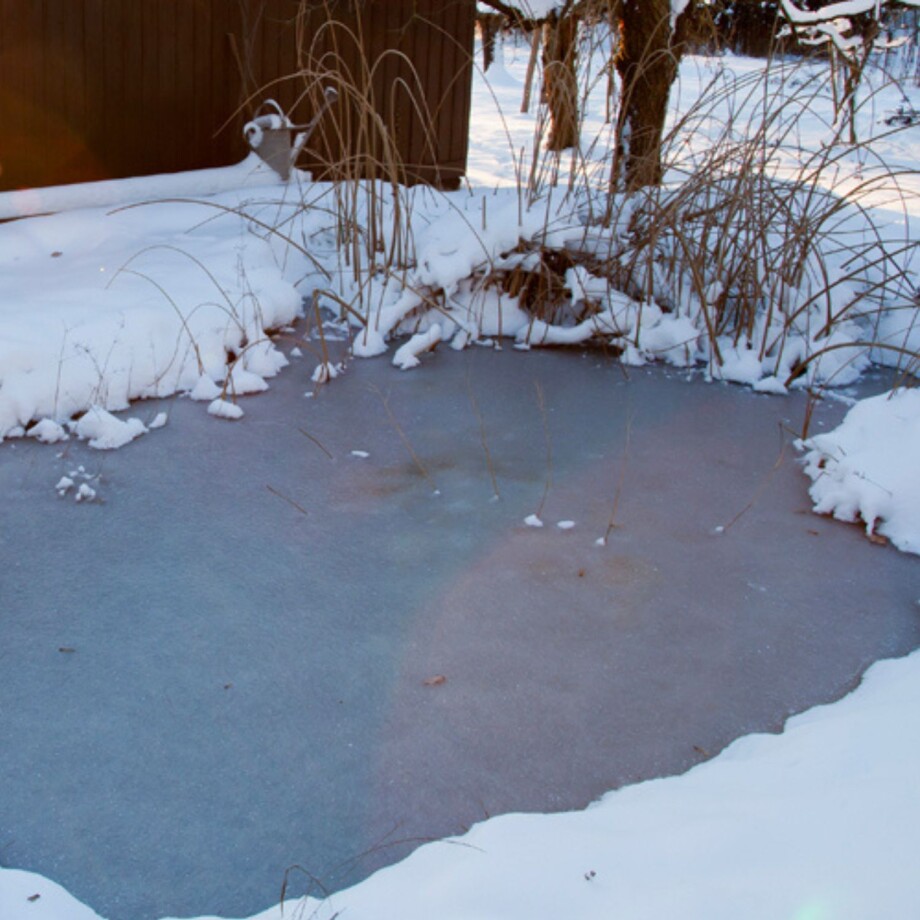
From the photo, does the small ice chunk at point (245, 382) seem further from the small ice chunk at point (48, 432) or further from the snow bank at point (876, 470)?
the snow bank at point (876, 470)

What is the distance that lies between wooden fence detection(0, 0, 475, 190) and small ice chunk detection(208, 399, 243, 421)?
5.35ft

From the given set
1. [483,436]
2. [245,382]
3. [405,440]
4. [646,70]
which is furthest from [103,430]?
[646,70]

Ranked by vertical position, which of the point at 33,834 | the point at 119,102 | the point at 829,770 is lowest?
the point at 33,834

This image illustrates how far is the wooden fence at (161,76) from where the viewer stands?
5230 millimetres

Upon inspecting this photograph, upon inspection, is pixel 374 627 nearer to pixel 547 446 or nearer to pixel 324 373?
pixel 547 446

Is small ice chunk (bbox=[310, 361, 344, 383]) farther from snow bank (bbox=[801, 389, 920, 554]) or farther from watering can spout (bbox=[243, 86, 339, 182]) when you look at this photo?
watering can spout (bbox=[243, 86, 339, 182])

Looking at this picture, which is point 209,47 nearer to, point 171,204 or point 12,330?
point 171,204

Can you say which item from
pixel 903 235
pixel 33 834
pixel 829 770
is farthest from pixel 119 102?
→ pixel 829 770

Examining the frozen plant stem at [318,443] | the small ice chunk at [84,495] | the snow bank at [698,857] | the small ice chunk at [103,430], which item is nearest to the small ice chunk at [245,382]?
the frozen plant stem at [318,443]

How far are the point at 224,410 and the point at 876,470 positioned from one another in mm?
1886

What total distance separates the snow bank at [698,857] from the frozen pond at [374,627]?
0.10m

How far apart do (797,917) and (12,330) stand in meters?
2.83

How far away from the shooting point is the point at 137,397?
3.52 meters

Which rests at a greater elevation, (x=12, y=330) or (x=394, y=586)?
(x=12, y=330)
